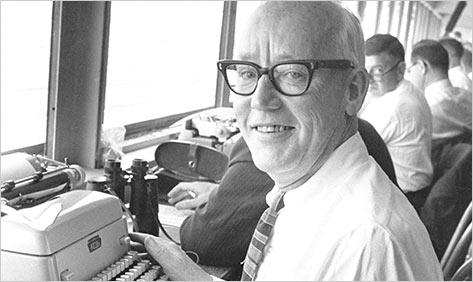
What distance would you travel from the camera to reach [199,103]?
3.24m

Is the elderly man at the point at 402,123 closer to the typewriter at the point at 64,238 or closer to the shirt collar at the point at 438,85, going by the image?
the shirt collar at the point at 438,85

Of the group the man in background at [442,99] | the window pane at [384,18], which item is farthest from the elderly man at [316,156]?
the window pane at [384,18]

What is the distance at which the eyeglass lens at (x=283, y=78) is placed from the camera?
3.20ft

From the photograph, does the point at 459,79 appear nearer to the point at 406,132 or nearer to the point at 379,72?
the point at 379,72

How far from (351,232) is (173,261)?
531 millimetres

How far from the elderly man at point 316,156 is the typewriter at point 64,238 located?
0.29 meters

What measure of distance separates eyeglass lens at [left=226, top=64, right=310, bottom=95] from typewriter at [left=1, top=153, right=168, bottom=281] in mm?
402

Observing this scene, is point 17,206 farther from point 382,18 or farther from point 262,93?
point 382,18

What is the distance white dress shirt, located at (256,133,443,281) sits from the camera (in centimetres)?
86

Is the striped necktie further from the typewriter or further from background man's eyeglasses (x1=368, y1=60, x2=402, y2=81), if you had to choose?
background man's eyeglasses (x1=368, y1=60, x2=402, y2=81)

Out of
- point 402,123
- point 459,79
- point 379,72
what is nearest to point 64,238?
point 402,123

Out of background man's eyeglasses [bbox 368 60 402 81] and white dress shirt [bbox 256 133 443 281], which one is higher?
background man's eyeglasses [bbox 368 60 402 81]

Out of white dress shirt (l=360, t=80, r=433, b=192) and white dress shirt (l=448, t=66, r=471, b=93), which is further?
white dress shirt (l=448, t=66, r=471, b=93)

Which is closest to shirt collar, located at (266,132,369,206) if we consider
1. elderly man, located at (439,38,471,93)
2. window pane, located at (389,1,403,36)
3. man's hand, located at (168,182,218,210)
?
man's hand, located at (168,182,218,210)
